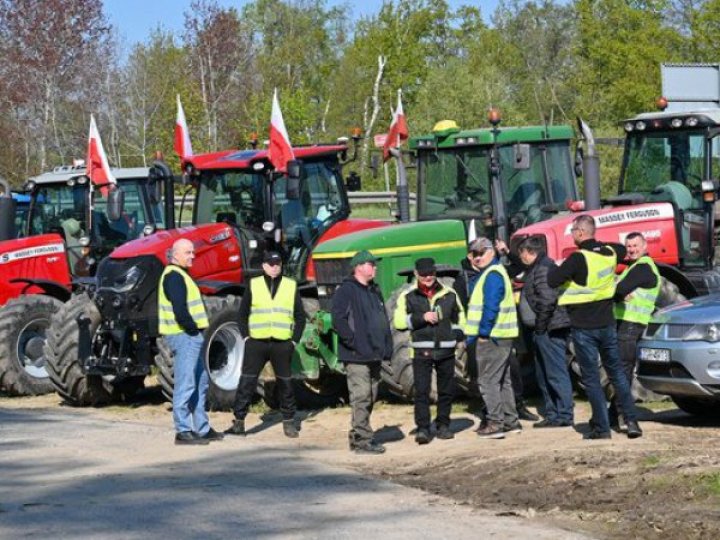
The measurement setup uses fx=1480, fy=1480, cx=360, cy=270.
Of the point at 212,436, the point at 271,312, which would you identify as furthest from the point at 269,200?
the point at 212,436

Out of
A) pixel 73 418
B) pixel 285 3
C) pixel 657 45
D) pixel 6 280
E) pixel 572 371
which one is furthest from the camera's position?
pixel 285 3

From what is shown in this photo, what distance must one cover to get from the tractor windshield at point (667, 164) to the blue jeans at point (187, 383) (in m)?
5.73

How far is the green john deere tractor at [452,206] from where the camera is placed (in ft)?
53.0

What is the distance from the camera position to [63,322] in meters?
17.2

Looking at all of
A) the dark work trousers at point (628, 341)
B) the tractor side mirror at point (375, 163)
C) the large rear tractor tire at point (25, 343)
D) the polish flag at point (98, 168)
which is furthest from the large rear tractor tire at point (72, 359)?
the dark work trousers at point (628, 341)

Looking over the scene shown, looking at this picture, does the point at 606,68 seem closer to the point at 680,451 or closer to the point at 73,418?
the point at 73,418

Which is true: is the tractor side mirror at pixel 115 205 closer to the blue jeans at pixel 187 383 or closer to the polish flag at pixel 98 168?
the polish flag at pixel 98 168

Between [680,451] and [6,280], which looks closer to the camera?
[680,451]

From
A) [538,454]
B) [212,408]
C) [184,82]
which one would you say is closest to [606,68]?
[184,82]

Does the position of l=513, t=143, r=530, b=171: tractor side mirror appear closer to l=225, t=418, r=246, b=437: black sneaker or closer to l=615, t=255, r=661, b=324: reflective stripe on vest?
l=615, t=255, r=661, b=324: reflective stripe on vest

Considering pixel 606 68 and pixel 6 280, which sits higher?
pixel 606 68

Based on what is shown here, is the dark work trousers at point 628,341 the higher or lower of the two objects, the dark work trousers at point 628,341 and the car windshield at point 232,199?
the lower

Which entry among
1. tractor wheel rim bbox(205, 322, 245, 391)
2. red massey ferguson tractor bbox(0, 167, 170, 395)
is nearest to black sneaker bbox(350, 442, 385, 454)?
tractor wheel rim bbox(205, 322, 245, 391)

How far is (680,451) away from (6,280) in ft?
37.6
